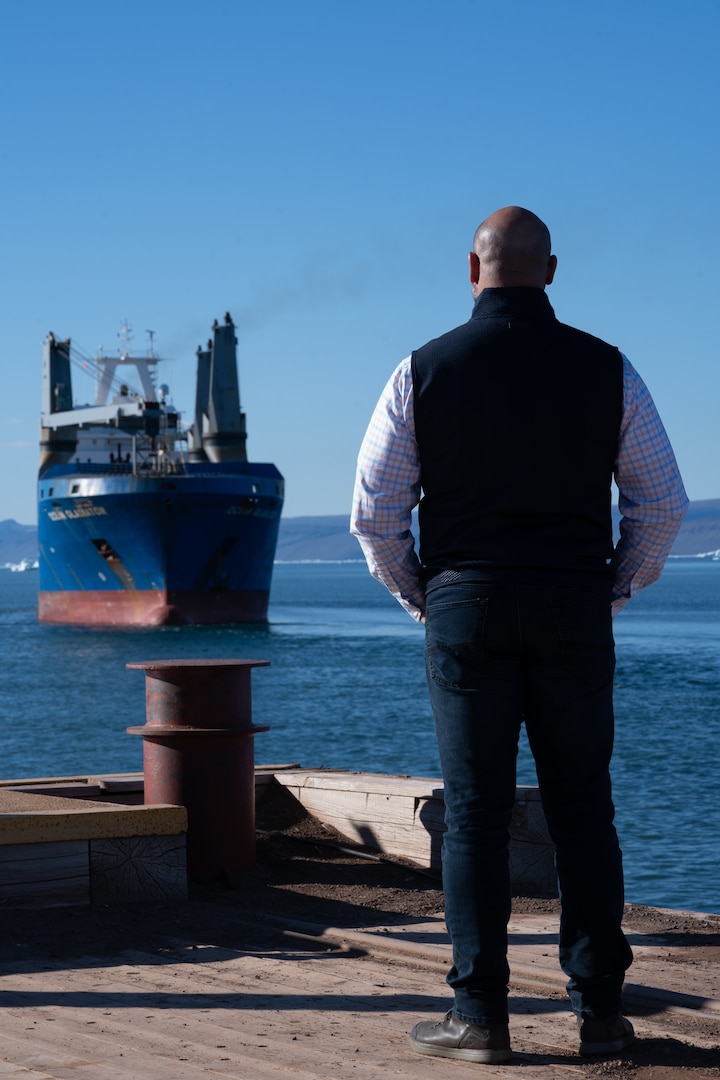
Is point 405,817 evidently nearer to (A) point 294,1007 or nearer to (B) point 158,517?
(A) point 294,1007

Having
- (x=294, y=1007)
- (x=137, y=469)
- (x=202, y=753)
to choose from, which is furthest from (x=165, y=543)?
(x=294, y=1007)

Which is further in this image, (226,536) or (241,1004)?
(226,536)

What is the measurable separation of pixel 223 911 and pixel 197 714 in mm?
754

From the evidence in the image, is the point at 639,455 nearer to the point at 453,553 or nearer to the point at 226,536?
the point at 453,553

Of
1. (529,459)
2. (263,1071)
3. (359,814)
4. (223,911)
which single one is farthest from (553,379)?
(359,814)

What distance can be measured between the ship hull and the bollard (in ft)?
110

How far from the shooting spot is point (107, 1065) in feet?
7.75

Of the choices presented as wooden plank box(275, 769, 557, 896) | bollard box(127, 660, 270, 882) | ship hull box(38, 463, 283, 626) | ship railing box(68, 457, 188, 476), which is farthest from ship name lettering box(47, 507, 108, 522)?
bollard box(127, 660, 270, 882)

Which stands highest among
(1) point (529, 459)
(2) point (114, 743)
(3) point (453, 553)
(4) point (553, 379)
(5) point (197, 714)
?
(4) point (553, 379)

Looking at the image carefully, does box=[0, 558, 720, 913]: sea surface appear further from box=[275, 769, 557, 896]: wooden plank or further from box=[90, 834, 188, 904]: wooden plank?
box=[90, 834, 188, 904]: wooden plank

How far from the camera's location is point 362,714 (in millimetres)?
21625

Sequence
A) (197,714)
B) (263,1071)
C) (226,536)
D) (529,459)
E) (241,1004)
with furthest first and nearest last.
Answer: (226,536), (197,714), (241,1004), (529,459), (263,1071)

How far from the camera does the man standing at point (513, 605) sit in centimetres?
244

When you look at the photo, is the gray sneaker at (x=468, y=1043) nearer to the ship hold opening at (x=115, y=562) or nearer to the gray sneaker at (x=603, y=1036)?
the gray sneaker at (x=603, y=1036)
